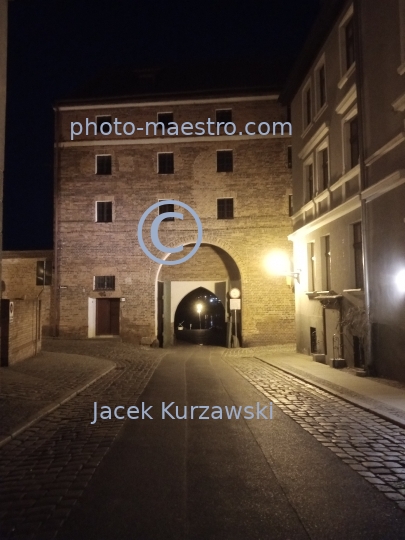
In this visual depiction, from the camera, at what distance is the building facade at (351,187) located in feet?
42.0

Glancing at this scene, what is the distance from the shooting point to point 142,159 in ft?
95.5

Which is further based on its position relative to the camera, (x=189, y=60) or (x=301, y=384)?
(x=189, y=60)

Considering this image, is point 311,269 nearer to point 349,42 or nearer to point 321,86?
point 321,86

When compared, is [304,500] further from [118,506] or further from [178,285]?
[178,285]

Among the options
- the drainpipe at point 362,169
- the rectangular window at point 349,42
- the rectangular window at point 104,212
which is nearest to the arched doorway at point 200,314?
the rectangular window at point 104,212

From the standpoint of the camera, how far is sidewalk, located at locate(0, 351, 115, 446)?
839 cm

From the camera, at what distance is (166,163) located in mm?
29234

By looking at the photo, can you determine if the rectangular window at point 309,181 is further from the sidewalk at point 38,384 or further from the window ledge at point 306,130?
the sidewalk at point 38,384

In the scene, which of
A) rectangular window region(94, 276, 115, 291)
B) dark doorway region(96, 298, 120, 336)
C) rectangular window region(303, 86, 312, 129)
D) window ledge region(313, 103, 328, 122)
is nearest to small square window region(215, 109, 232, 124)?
rectangular window region(303, 86, 312, 129)

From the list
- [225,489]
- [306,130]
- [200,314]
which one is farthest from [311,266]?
[200,314]

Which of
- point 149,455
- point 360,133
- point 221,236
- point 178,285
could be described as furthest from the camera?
point 178,285

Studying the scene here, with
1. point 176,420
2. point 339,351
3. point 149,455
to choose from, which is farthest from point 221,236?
point 149,455

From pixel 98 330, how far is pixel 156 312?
12.0ft

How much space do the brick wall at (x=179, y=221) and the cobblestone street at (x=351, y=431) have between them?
15.7m
